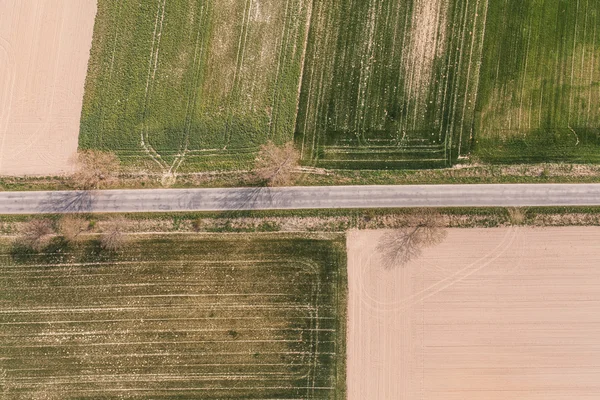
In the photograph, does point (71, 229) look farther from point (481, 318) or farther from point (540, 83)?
point (540, 83)

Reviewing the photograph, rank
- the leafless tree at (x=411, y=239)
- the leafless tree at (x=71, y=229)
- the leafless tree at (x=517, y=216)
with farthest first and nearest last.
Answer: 1. the leafless tree at (x=71, y=229)
2. the leafless tree at (x=517, y=216)
3. the leafless tree at (x=411, y=239)

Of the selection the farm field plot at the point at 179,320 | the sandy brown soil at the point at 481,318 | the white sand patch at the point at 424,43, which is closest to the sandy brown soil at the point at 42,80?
the farm field plot at the point at 179,320

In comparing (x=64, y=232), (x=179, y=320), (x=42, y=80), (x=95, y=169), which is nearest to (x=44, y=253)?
(x=64, y=232)

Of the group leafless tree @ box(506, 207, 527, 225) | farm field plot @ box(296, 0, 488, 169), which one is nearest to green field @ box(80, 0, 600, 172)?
farm field plot @ box(296, 0, 488, 169)

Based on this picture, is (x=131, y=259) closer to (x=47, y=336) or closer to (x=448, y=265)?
(x=47, y=336)

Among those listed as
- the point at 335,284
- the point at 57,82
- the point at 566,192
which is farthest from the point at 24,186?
the point at 566,192

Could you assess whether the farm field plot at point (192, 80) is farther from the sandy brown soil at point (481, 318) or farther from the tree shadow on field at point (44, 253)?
the sandy brown soil at point (481, 318)
